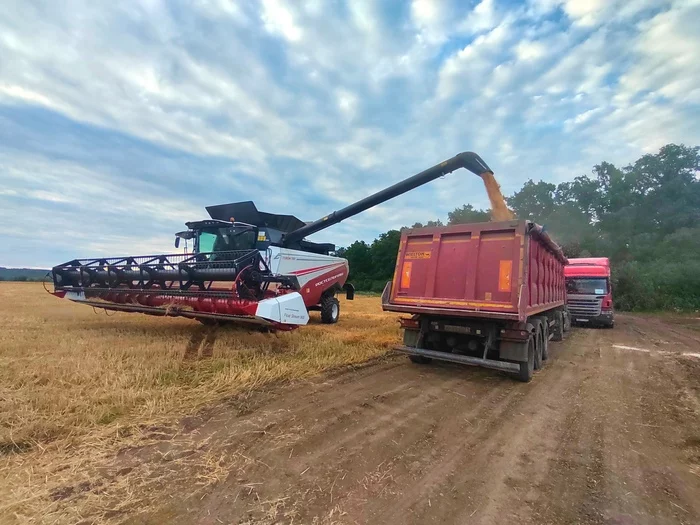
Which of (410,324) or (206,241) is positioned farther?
(206,241)

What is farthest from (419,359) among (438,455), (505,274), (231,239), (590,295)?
(590,295)

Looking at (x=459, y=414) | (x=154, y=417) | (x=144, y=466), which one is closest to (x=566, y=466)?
(x=459, y=414)

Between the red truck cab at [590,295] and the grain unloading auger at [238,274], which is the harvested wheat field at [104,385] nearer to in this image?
the grain unloading auger at [238,274]

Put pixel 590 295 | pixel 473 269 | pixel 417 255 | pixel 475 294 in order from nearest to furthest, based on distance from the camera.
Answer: pixel 475 294 → pixel 473 269 → pixel 417 255 → pixel 590 295

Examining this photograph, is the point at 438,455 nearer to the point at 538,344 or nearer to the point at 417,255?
the point at 417,255

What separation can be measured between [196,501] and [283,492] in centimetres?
55

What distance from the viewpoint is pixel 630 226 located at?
3797 centimetres

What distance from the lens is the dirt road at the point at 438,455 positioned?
2.37m

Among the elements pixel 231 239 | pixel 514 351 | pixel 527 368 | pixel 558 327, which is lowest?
pixel 527 368

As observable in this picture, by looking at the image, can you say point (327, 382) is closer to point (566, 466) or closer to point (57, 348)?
point (566, 466)

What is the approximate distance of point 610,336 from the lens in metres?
11.8

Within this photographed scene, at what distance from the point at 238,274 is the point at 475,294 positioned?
3843 mm

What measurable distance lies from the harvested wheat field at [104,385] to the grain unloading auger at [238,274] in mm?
697

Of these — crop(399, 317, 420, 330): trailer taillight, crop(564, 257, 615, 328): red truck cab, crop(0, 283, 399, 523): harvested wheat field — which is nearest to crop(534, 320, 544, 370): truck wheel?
crop(399, 317, 420, 330): trailer taillight
